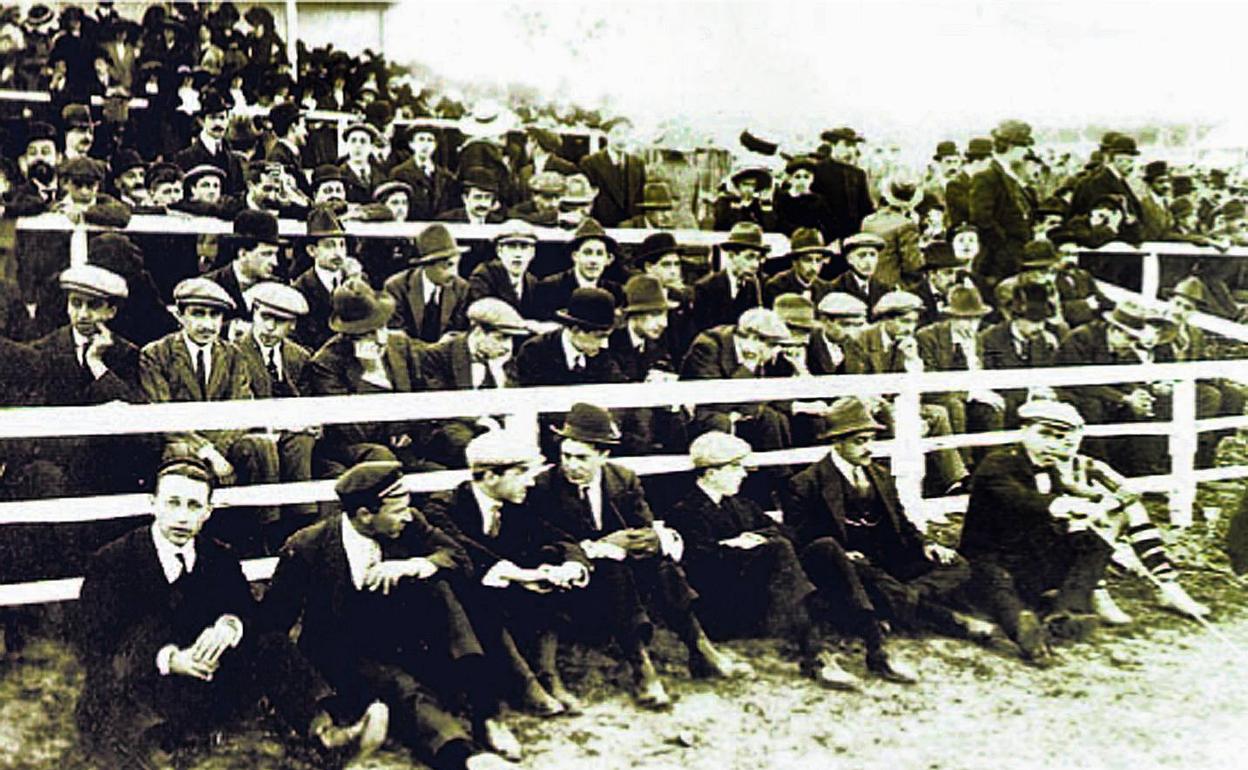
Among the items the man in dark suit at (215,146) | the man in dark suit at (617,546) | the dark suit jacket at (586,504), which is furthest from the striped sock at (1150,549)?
the man in dark suit at (215,146)

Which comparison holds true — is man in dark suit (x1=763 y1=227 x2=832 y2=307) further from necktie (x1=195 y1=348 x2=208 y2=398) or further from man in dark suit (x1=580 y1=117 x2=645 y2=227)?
necktie (x1=195 y1=348 x2=208 y2=398)

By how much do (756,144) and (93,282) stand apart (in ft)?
5.19

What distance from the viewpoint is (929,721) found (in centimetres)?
338

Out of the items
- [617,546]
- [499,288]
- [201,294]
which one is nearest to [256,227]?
[201,294]

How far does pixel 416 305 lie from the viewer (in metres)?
3.21

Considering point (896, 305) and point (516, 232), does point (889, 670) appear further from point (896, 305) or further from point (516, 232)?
point (516, 232)

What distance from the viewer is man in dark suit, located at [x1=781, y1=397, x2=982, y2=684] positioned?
134 inches

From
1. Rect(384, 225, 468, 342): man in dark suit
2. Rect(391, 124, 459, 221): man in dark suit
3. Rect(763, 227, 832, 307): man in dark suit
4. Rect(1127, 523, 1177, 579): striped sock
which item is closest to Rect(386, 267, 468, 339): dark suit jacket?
Rect(384, 225, 468, 342): man in dark suit

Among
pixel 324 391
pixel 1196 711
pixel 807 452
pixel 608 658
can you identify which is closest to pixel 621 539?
pixel 608 658

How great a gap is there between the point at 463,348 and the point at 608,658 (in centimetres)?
79

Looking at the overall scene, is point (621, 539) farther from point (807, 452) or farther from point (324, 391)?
point (324, 391)

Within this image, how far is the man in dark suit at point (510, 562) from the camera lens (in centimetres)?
312

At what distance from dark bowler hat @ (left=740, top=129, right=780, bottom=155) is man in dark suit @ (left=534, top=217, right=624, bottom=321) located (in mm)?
420

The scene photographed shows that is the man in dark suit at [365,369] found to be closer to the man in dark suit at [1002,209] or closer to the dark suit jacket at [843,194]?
the dark suit jacket at [843,194]
